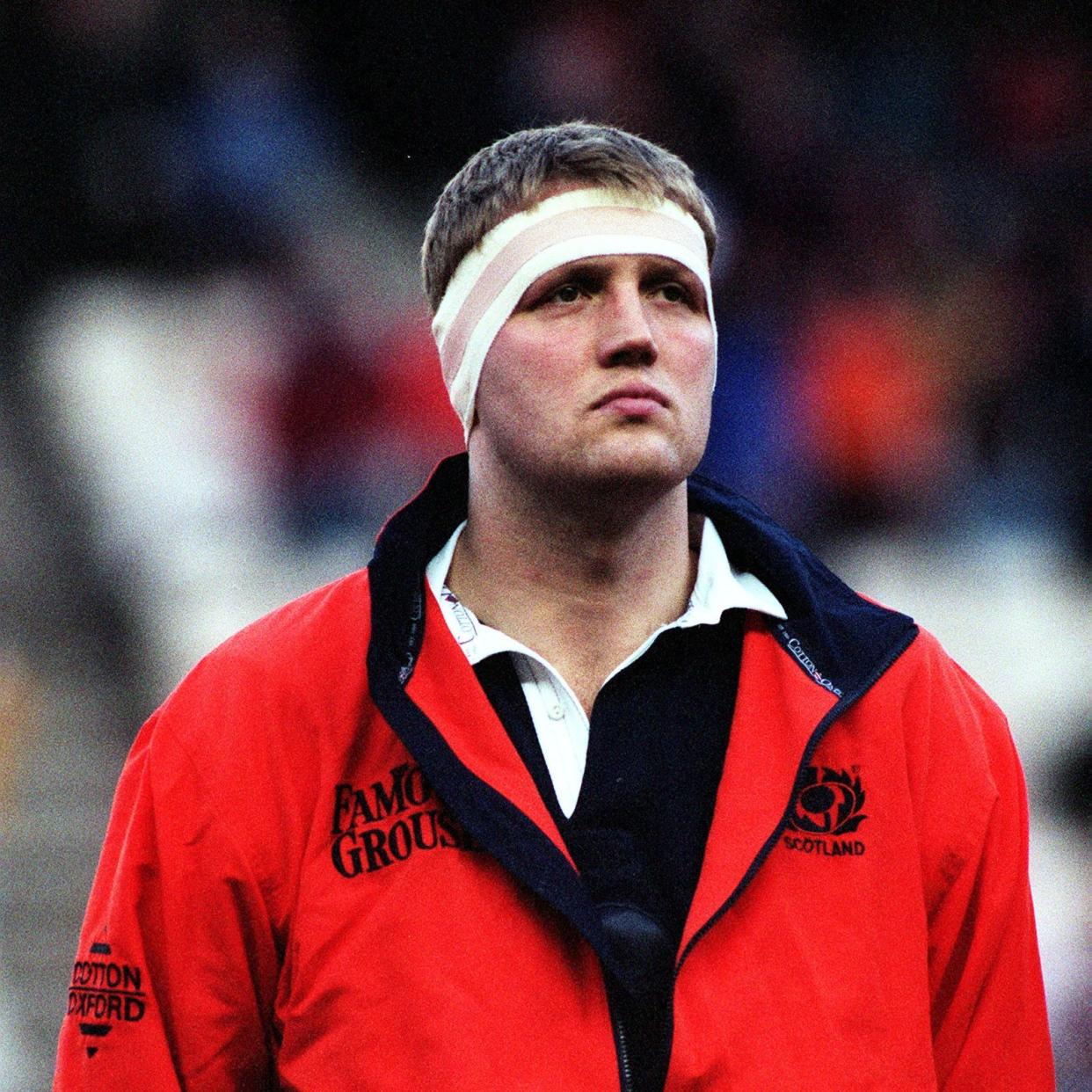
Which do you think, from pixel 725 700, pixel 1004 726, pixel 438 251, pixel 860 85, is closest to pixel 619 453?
pixel 725 700

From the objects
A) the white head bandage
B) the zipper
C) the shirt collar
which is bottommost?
the zipper

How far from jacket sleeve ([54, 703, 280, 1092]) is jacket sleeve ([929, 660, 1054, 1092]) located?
842 mm

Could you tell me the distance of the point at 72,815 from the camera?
421 cm

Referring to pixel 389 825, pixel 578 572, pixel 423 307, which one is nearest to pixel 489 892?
pixel 389 825

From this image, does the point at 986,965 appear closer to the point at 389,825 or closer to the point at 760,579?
the point at 760,579

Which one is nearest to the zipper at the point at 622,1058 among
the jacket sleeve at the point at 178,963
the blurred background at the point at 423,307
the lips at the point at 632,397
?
the jacket sleeve at the point at 178,963

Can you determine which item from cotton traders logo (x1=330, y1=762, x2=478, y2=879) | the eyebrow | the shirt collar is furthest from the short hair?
cotton traders logo (x1=330, y1=762, x2=478, y2=879)

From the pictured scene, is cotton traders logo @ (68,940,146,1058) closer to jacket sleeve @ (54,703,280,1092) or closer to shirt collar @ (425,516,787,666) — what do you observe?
jacket sleeve @ (54,703,280,1092)

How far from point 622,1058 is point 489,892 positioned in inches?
9.5

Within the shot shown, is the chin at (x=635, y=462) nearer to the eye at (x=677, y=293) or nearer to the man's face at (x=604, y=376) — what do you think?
the man's face at (x=604, y=376)

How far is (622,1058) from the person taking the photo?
1.75 metres

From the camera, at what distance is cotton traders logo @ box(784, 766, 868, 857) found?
191 cm

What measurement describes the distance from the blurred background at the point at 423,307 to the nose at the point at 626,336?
254cm

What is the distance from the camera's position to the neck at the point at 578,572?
6.82 feet
